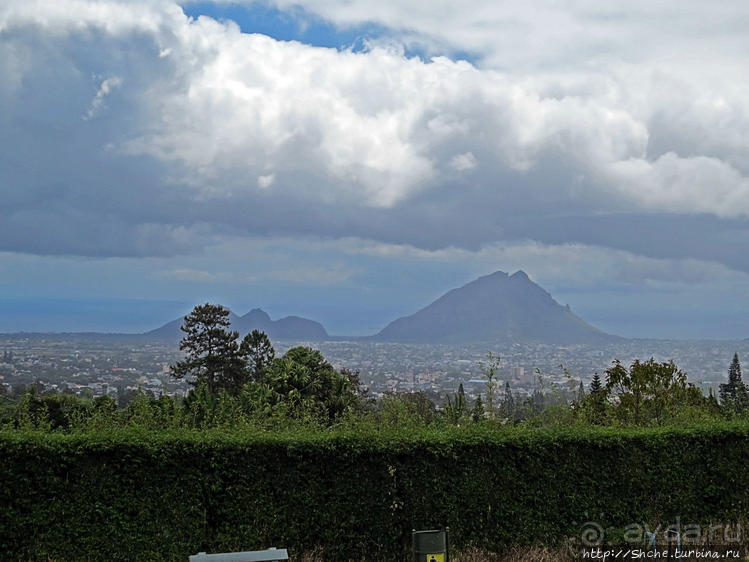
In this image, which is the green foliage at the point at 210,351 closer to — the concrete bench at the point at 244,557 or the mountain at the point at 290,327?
the concrete bench at the point at 244,557

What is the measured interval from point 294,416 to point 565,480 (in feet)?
15.5

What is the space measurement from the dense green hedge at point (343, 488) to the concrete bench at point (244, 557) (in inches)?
74.0

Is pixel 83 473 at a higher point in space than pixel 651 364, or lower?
lower

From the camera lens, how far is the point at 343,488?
9.10 metres

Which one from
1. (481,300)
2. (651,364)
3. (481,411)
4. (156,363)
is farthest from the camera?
(481,300)

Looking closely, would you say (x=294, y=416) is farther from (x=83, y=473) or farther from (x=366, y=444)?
(x=83, y=473)

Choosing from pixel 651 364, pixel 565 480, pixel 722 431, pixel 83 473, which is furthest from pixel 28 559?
pixel 651 364

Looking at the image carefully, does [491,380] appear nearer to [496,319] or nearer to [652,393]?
[652,393]

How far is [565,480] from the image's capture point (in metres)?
9.80

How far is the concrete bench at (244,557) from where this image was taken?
21.9 feet

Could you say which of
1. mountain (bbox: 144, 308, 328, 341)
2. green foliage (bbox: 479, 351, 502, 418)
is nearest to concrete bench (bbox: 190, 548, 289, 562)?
green foliage (bbox: 479, 351, 502, 418)

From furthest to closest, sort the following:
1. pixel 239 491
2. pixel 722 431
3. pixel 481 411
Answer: pixel 481 411 < pixel 722 431 < pixel 239 491

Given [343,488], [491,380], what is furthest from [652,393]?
[343,488]

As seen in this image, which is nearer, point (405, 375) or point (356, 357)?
point (405, 375)
